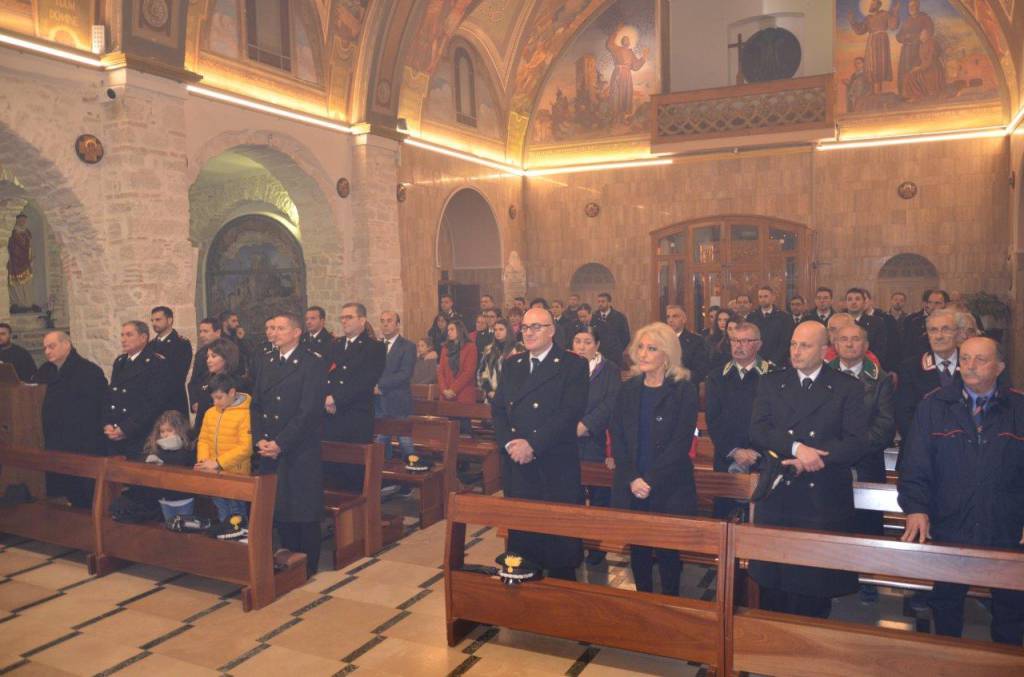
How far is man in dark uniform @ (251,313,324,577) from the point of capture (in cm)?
534

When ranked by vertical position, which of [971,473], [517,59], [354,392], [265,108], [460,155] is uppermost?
[517,59]

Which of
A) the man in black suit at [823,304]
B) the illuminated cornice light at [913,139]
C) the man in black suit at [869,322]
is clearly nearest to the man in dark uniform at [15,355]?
the man in black suit at [823,304]

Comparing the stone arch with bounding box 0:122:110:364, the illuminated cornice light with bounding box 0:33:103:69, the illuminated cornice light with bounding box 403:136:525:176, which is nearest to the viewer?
the illuminated cornice light with bounding box 0:33:103:69

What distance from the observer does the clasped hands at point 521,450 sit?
15.0 feet

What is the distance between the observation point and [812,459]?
376 centimetres

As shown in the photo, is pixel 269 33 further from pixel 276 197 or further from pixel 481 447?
pixel 481 447

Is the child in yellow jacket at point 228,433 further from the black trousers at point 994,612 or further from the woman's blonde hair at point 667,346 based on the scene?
the black trousers at point 994,612

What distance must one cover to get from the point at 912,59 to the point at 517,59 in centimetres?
779

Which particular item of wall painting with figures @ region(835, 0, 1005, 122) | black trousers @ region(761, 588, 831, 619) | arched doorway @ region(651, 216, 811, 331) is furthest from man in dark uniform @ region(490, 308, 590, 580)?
wall painting with figures @ region(835, 0, 1005, 122)

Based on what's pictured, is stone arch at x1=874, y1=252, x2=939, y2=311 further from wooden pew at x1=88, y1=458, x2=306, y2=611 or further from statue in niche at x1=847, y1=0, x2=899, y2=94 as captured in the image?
wooden pew at x1=88, y1=458, x2=306, y2=611

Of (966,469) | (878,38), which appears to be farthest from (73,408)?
(878,38)

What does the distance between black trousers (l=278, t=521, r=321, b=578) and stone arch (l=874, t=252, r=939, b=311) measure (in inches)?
511

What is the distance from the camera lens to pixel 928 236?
14.4 m

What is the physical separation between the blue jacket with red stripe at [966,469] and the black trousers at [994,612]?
251 mm
